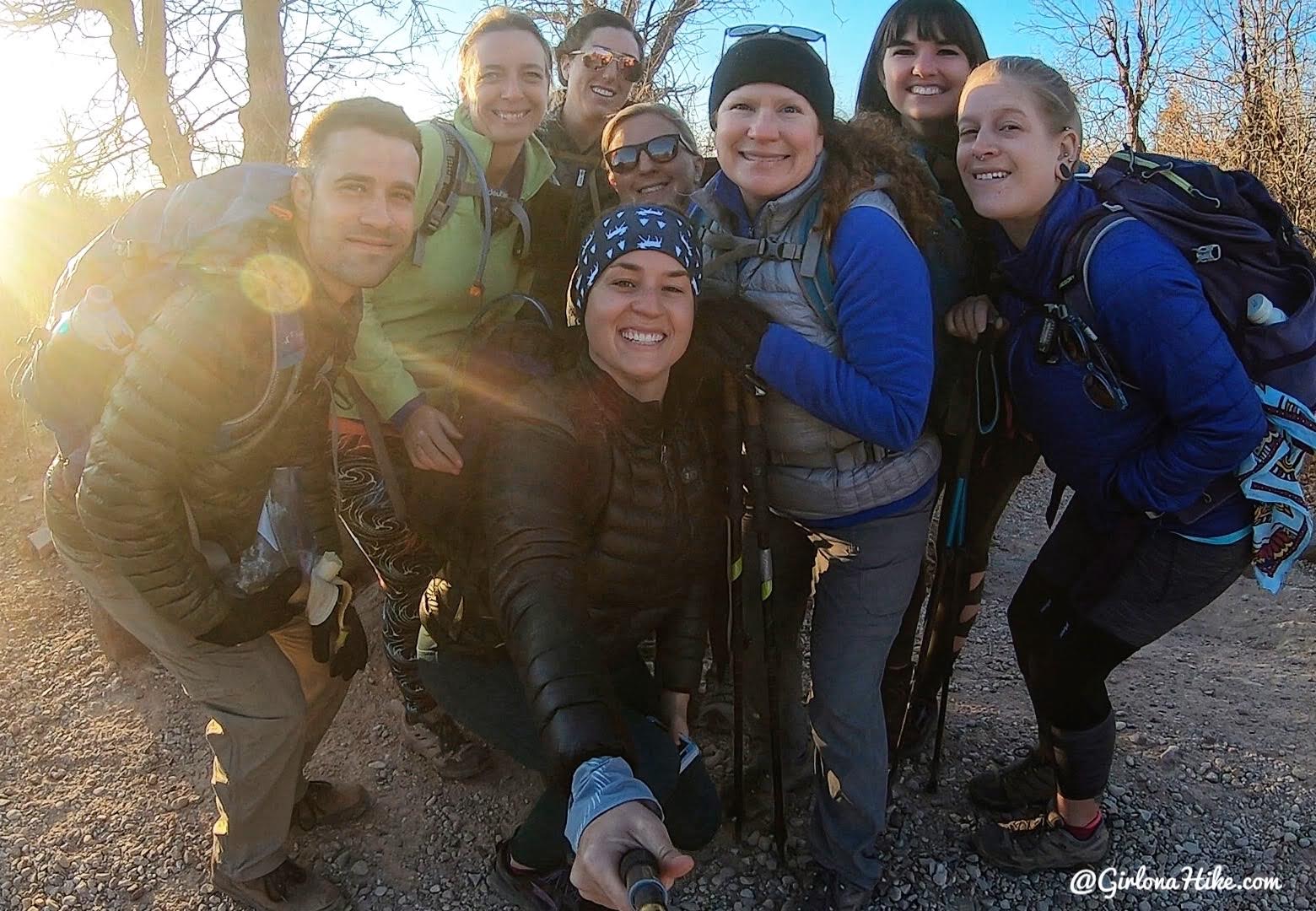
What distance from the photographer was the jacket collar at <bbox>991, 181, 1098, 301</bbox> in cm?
249

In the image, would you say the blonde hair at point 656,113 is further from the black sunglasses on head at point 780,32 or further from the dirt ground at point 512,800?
the dirt ground at point 512,800

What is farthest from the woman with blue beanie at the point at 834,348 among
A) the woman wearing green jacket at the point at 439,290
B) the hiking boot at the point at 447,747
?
the hiking boot at the point at 447,747

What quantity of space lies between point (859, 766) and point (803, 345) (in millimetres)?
1352

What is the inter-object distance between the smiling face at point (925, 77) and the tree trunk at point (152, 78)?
16.0 feet

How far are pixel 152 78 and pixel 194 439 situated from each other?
16.1 ft

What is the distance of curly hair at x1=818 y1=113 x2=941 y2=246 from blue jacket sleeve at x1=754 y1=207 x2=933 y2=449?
0.30 feet

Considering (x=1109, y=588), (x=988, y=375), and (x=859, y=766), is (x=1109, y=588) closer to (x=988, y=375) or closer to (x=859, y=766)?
(x=988, y=375)

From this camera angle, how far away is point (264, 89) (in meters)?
5.80

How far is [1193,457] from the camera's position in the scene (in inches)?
91.9

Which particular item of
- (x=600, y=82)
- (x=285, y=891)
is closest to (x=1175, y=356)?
(x=600, y=82)

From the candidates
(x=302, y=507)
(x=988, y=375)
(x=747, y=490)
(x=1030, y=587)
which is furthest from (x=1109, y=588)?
(x=302, y=507)

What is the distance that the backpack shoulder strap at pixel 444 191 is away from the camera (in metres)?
3.09

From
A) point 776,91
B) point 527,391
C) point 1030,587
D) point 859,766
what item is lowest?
point 859,766

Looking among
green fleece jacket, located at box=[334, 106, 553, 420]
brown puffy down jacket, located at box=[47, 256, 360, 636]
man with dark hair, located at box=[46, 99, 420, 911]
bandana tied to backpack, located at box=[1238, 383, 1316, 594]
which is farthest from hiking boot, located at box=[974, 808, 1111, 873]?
brown puffy down jacket, located at box=[47, 256, 360, 636]
